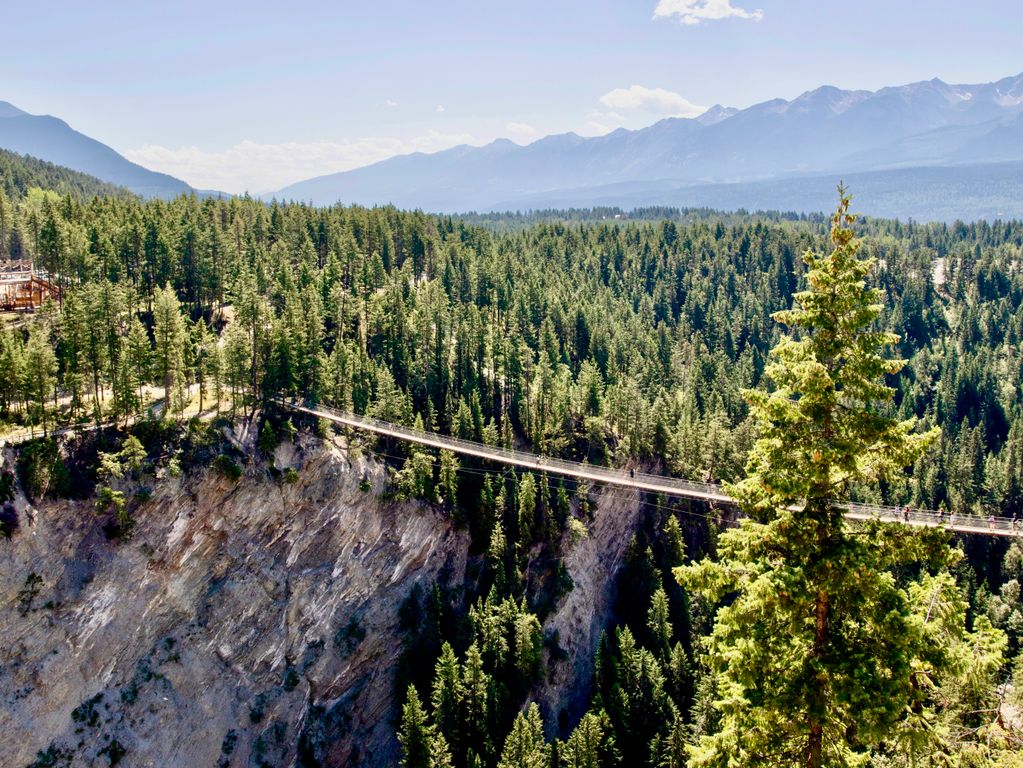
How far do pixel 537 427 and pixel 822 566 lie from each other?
2689 inches

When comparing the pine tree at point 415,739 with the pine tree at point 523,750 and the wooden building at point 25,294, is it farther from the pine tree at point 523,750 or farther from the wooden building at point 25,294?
the wooden building at point 25,294

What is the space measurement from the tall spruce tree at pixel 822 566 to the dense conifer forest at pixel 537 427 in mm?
106

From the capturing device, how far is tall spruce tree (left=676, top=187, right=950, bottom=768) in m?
14.1

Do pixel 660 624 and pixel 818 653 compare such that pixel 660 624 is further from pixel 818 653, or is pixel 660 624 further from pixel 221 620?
pixel 818 653

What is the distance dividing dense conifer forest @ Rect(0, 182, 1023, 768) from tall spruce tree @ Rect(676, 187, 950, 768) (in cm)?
11

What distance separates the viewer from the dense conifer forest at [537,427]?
1488 centimetres

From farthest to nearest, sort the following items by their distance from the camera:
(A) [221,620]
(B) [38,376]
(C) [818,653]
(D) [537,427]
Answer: (D) [537,427]
(A) [221,620]
(B) [38,376]
(C) [818,653]

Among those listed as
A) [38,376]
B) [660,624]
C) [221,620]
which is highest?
[38,376]

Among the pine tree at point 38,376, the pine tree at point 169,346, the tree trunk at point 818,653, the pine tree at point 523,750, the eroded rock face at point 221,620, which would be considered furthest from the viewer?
the pine tree at point 169,346

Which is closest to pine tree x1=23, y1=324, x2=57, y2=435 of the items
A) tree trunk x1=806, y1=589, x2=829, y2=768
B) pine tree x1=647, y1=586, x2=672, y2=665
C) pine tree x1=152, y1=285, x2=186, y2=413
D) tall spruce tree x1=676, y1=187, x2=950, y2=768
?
pine tree x1=152, y1=285, x2=186, y2=413

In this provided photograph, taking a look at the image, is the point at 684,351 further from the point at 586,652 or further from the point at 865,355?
the point at 865,355

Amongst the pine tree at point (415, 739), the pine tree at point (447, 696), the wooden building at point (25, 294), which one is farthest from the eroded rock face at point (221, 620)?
the wooden building at point (25, 294)

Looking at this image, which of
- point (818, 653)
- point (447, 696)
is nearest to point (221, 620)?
point (447, 696)

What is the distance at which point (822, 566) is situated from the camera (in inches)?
563
